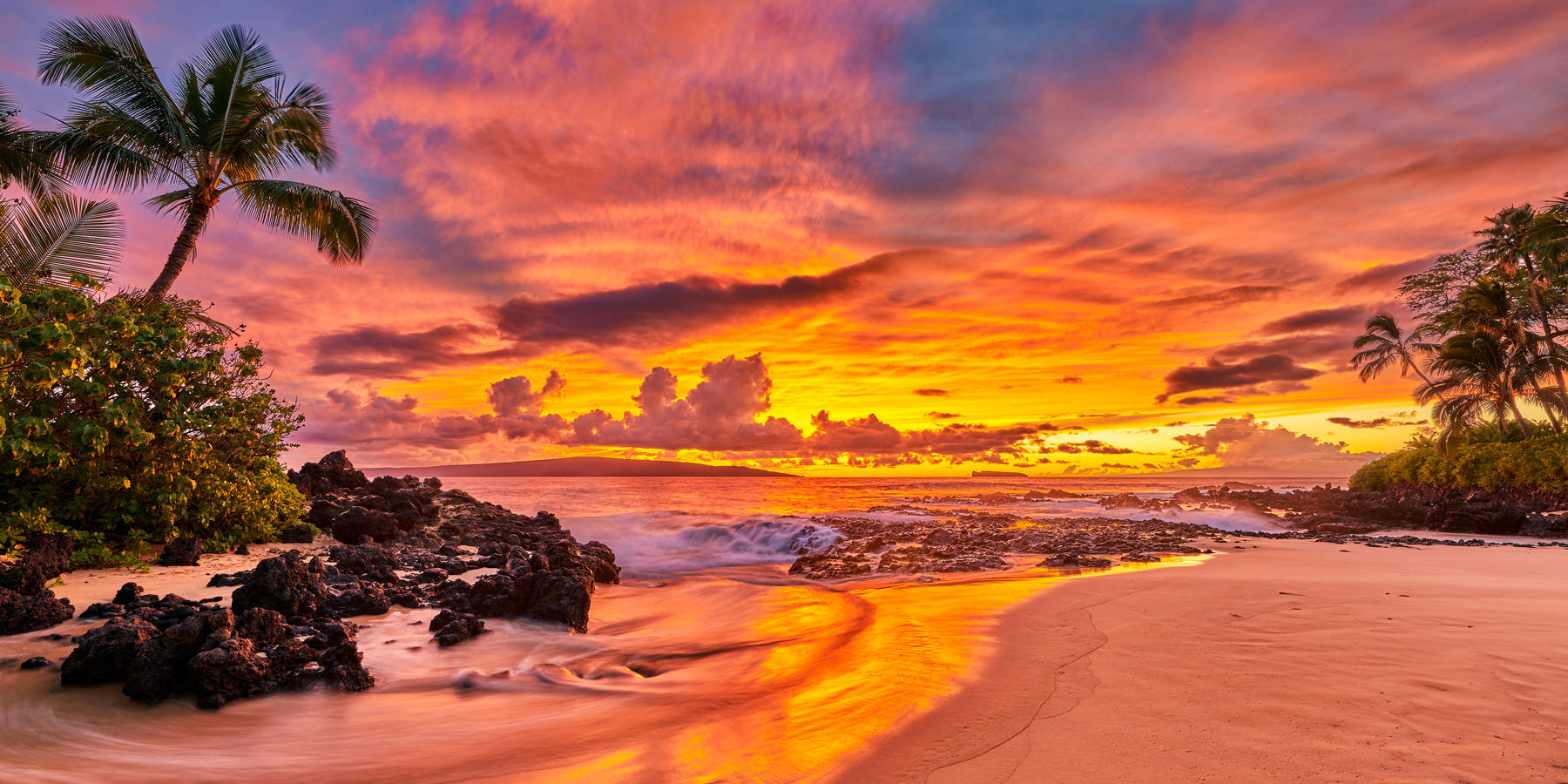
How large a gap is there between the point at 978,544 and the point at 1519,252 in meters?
32.1

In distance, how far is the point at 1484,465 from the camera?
2391 centimetres

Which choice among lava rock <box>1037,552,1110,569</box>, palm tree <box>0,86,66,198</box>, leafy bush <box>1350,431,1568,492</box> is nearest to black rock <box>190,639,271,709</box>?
lava rock <box>1037,552,1110,569</box>

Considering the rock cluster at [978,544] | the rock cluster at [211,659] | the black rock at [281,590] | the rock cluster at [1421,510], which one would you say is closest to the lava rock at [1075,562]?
the rock cluster at [978,544]

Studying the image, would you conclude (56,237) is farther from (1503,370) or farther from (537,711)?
(1503,370)

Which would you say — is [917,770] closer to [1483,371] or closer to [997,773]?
[997,773]

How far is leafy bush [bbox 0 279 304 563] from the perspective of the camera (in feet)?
24.1

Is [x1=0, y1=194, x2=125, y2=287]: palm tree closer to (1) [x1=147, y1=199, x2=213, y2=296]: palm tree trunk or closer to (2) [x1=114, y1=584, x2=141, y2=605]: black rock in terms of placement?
(1) [x1=147, y1=199, x2=213, y2=296]: palm tree trunk

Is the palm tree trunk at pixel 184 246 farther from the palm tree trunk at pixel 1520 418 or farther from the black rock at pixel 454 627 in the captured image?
the palm tree trunk at pixel 1520 418

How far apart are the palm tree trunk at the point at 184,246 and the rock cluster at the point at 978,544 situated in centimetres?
1488

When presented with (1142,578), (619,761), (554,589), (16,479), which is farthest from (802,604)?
(16,479)

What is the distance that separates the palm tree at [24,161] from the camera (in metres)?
13.6

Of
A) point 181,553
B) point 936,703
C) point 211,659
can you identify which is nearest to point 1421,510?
point 936,703

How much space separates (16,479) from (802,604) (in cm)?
1106

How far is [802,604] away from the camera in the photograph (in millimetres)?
9641
